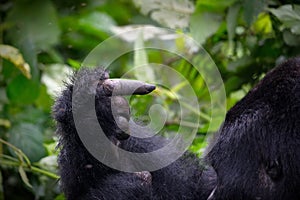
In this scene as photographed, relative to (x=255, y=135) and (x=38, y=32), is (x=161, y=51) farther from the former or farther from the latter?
(x=255, y=135)

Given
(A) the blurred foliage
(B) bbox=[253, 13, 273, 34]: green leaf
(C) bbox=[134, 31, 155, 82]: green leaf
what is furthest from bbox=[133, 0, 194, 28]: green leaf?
(B) bbox=[253, 13, 273, 34]: green leaf

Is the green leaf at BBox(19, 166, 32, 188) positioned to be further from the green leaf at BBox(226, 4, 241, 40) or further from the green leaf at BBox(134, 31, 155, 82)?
the green leaf at BBox(226, 4, 241, 40)

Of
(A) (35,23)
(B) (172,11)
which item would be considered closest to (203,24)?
(B) (172,11)

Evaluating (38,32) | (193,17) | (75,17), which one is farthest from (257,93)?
(75,17)

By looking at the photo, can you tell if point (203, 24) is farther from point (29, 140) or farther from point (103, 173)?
point (103, 173)

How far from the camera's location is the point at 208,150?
1481 millimetres

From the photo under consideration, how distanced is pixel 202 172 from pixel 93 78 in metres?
0.29

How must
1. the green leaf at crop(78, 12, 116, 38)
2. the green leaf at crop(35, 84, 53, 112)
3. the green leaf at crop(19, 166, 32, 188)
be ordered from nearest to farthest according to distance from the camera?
the green leaf at crop(19, 166, 32, 188)
the green leaf at crop(35, 84, 53, 112)
the green leaf at crop(78, 12, 116, 38)

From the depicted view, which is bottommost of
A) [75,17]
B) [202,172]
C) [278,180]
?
[75,17]

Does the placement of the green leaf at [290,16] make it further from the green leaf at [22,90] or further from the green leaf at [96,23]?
the green leaf at [96,23]

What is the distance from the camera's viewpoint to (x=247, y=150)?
1392mm

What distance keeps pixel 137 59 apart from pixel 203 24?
0.35 metres

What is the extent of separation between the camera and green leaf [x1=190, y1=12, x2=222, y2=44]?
7.44 feet

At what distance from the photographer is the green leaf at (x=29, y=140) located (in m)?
2.18
